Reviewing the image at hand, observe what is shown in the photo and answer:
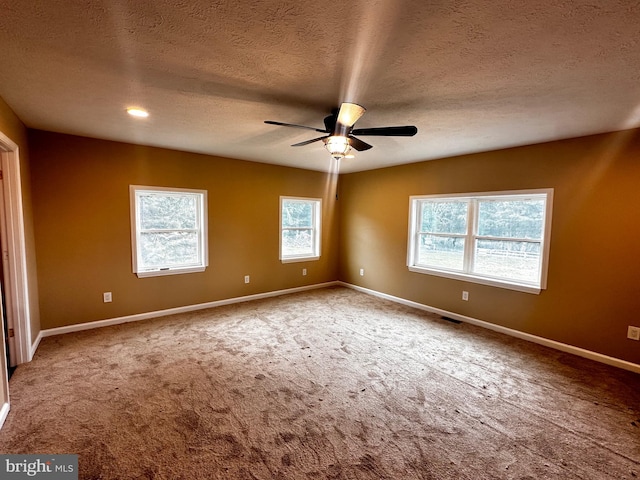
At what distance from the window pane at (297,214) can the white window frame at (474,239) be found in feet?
6.59

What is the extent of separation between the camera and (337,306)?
4750mm

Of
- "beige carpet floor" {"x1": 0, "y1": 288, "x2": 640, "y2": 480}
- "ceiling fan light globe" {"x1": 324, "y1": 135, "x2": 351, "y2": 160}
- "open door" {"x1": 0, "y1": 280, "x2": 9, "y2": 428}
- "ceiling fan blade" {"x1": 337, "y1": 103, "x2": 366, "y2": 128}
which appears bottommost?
"beige carpet floor" {"x1": 0, "y1": 288, "x2": 640, "y2": 480}

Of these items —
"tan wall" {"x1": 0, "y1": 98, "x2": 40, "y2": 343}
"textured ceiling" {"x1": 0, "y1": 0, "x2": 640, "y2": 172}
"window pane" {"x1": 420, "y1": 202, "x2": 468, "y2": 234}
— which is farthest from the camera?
"window pane" {"x1": 420, "y1": 202, "x2": 468, "y2": 234}

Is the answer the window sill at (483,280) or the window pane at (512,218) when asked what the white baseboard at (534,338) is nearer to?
the window sill at (483,280)

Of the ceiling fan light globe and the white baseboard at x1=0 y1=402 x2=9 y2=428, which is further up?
the ceiling fan light globe

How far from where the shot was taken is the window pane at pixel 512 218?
138 inches

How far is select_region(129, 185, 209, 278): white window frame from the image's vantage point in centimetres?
386

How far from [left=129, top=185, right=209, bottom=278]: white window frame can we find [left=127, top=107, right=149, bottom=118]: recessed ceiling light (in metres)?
1.45

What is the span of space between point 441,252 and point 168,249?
423cm

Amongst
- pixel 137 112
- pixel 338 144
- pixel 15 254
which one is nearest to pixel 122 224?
pixel 15 254

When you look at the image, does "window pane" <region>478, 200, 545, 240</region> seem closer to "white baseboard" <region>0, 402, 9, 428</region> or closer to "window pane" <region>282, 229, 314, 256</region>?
"window pane" <region>282, 229, 314, 256</region>

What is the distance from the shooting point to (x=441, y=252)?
4551 millimetres
